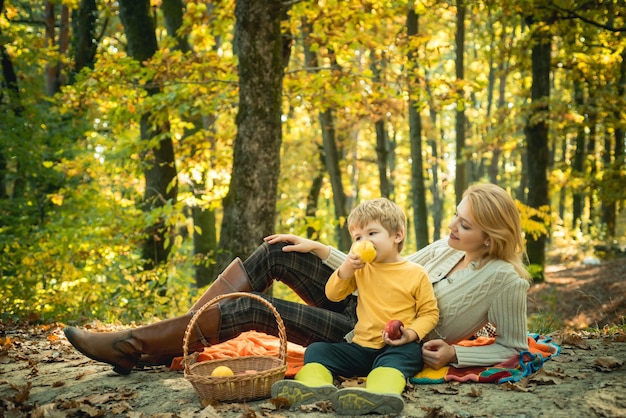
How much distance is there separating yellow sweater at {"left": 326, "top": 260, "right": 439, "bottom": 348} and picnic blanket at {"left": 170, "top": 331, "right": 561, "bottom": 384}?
13.3 inches

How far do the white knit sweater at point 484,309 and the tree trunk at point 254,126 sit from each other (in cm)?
310

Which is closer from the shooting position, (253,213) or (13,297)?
(253,213)

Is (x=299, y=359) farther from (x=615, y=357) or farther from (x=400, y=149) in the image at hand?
(x=400, y=149)

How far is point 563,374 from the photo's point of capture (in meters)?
3.60

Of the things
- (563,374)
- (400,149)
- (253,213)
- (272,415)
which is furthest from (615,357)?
(400,149)

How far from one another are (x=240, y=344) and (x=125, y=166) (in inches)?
198

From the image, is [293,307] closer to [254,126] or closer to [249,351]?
[249,351]

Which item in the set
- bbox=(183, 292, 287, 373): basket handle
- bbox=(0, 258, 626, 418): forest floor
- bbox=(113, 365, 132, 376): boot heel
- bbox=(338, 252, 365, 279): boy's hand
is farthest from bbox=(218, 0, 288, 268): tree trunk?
bbox=(338, 252, 365, 279): boy's hand

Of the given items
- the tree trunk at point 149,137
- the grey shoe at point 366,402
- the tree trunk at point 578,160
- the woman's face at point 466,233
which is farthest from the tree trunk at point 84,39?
the grey shoe at point 366,402

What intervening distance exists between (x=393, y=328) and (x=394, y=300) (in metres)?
0.19

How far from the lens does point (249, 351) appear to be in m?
4.29

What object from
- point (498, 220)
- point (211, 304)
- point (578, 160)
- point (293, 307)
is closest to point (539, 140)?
point (578, 160)

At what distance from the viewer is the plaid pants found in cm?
381

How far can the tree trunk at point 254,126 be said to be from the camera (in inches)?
254
